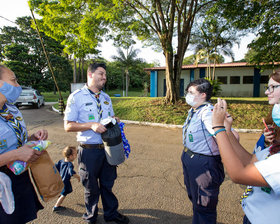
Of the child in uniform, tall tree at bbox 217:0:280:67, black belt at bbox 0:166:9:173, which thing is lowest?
the child in uniform

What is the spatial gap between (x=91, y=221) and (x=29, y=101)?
49.4 ft

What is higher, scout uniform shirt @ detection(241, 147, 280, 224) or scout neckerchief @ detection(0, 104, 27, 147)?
scout neckerchief @ detection(0, 104, 27, 147)

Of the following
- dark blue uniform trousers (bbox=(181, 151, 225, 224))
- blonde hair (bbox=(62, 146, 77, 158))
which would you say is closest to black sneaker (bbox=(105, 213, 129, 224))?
dark blue uniform trousers (bbox=(181, 151, 225, 224))

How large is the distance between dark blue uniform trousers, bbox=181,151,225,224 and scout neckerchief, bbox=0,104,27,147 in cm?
178

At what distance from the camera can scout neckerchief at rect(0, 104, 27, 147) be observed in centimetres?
173

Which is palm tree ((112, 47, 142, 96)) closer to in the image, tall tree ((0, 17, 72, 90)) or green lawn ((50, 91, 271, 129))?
tall tree ((0, 17, 72, 90))

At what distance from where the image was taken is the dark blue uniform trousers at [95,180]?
261cm

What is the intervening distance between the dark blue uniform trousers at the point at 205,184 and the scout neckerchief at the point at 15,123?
1784 mm

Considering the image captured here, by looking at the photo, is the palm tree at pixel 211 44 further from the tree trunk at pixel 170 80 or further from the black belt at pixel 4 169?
the black belt at pixel 4 169

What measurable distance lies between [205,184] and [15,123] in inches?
79.0

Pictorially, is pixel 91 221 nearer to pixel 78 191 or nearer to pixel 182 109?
pixel 78 191

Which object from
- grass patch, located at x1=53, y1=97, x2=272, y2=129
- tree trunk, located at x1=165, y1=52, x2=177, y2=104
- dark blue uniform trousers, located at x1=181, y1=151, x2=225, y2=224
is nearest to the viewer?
dark blue uniform trousers, located at x1=181, y1=151, x2=225, y2=224

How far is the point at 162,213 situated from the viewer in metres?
2.88

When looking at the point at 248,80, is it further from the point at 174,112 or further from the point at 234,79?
the point at 174,112
